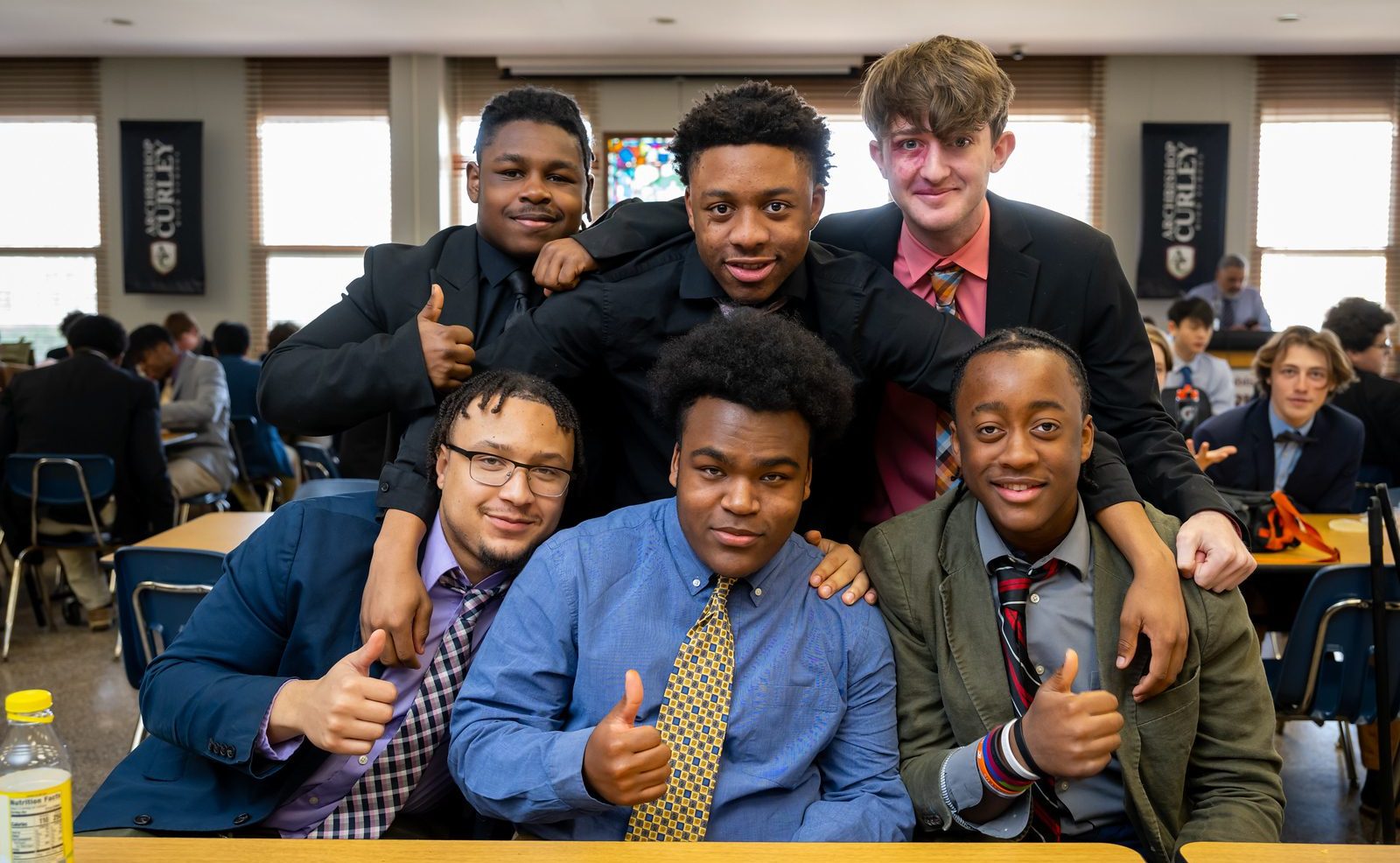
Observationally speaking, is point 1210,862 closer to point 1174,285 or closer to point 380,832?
point 380,832

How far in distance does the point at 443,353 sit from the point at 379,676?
546mm

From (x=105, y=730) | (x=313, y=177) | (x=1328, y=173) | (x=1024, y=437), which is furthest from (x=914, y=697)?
(x=1328, y=173)

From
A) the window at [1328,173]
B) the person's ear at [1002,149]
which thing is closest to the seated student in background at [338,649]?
the person's ear at [1002,149]

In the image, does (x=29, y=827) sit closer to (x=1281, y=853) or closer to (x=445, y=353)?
(x=445, y=353)

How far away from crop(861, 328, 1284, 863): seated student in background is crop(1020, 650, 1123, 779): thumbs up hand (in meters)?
0.15

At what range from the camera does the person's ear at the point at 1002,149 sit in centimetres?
220

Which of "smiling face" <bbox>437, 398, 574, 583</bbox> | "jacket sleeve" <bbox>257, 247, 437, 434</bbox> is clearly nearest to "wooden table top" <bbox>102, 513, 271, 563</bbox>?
"jacket sleeve" <bbox>257, 247, 437, 434</bbox>

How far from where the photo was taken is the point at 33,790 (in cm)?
121

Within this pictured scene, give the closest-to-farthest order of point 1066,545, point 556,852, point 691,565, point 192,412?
point 556,852 → point 691,565 → point 1066,545 → point 192,412

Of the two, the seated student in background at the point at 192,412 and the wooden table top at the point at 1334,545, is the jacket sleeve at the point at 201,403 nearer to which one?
the seated student in background at the point at 192,412

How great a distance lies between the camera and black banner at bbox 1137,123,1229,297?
31.8ft

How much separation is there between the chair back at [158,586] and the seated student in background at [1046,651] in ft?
6.63

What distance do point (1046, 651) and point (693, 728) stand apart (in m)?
0.59

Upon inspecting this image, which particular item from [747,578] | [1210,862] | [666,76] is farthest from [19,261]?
[1210,862]
